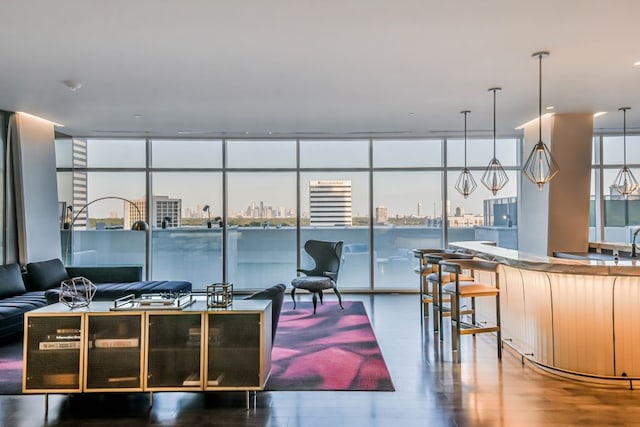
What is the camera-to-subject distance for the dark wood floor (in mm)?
3166

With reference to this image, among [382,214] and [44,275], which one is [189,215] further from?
[382,214]

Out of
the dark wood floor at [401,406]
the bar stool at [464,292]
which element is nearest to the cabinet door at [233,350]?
the dark wood floor at [401,406]

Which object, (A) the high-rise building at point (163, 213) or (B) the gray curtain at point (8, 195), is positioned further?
(A) the high-rise building at point (163, 213)

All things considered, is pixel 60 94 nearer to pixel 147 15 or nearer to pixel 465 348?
pixel 147 15

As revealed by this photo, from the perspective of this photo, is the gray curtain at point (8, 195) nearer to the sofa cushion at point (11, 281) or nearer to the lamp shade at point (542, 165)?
the sofa cushion at point (11, 281)

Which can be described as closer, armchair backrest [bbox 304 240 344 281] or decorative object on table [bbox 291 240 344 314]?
decorative object on table [bbox 291 240 344 314]

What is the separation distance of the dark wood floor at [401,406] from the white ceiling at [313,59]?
2.96 meters

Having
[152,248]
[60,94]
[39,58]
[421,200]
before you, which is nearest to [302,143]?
[421,200]

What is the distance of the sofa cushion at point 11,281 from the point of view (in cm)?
562

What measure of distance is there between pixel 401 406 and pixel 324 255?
419 cm

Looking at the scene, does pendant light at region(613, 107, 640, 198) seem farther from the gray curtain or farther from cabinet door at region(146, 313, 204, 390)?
the gray curtain

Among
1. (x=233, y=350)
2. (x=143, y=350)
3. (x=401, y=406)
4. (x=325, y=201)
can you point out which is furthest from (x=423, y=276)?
(x=143, y=350)

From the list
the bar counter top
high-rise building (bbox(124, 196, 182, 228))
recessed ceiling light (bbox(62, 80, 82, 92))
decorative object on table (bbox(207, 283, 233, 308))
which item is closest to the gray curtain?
recessed ceiling light (bbox(62, 80, 82, 92))

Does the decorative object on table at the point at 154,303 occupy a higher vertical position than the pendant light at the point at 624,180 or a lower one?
lower
